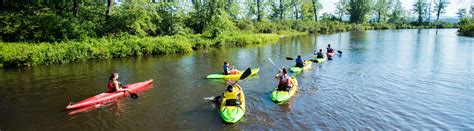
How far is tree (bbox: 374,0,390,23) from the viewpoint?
93438 mm

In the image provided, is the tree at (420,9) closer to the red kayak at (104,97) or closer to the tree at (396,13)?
the tree at (396,13)

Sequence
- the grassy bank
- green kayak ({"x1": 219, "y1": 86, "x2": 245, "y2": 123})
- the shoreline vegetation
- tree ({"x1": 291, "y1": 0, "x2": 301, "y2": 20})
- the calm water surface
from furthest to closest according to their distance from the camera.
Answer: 1. tree ({"x1": 291, "y1": 0, "x2": 301, "y2": 20})
2. the shoreline vegetation
3. the grassy bank
4. the calm water surface
5. green kayak ({"x1": 219, "y1": 86, "x2": 245, "y2": 123})

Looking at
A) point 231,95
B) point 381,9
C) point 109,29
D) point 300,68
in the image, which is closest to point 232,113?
point 231,95

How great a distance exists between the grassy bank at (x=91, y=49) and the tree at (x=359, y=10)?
5849cm

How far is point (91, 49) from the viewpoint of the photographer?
2517cm

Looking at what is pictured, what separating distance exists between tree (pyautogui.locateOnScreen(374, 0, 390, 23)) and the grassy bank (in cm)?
7093

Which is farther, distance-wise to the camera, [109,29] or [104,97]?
[109,29]

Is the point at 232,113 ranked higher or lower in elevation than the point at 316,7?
lower

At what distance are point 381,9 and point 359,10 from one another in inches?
594

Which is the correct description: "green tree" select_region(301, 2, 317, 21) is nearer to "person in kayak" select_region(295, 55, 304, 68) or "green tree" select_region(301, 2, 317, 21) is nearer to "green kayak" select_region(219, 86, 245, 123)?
"person in kayak" select_region(295, 55, 304, 68)

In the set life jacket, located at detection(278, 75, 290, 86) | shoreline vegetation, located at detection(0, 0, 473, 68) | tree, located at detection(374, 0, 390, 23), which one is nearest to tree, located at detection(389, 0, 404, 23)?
tree, located at detection(374, 0, 390, 23)

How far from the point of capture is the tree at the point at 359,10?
84.1 metres

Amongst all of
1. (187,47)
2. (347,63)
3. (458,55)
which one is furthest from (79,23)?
(458,55)

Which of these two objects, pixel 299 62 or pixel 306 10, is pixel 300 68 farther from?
pixel 306 10
